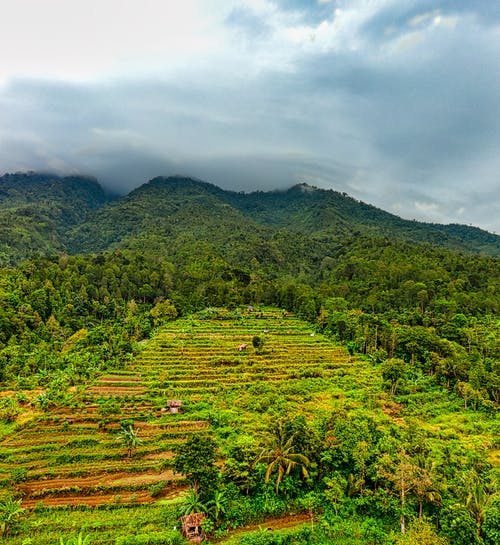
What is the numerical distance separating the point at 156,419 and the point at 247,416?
366 inches

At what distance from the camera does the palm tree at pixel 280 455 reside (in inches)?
840

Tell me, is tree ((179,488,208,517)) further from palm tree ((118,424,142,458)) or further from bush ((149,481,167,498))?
palm tree ((118,424,142,458))

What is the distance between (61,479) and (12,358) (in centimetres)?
3345

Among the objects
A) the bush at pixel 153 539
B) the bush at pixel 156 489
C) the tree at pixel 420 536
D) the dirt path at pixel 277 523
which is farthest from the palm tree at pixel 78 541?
the tree at pixel 420 536

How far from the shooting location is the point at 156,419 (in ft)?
107

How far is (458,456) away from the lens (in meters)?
25.2

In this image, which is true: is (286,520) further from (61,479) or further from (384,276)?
(384,276)

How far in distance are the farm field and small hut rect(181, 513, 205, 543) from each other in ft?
3.74

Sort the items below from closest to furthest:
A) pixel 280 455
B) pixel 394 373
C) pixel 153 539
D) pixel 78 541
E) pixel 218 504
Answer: pixel 78 541 → pixel 153 539 → pixel 218 504 → pixel 280 455 → pixel 394 373

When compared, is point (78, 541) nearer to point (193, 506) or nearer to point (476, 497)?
point (193, 506)

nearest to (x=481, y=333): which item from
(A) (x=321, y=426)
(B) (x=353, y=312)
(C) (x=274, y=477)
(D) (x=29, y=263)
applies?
(B) (x=353, y=312)

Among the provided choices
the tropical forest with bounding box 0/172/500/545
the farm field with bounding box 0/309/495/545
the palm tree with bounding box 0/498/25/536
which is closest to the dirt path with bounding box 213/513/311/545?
the tropical forest with bounding box 0/172/500/545

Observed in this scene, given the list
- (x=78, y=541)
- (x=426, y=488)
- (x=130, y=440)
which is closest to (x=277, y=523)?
(x=426, y=488)

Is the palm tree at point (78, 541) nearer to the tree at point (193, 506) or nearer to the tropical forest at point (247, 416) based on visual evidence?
the tropical forest at point (247, 416)
